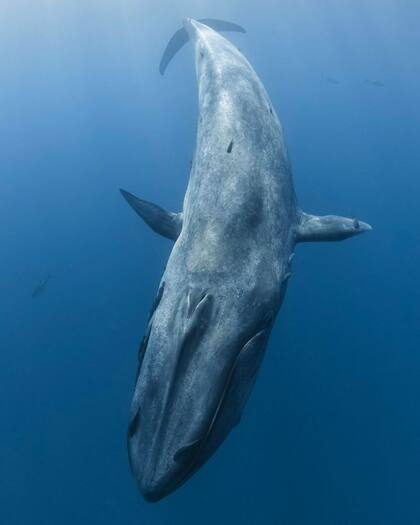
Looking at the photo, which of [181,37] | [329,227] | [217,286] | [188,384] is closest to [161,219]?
[329,227]

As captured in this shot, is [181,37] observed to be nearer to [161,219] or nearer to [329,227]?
[161,219]

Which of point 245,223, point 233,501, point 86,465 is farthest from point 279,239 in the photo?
point 86,465

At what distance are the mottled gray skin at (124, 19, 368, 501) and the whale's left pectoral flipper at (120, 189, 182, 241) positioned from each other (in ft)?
0.11

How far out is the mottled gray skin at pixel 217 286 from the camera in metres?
4.79

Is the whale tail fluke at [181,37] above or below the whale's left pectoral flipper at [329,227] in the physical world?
above

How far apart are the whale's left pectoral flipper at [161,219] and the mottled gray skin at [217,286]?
3cm

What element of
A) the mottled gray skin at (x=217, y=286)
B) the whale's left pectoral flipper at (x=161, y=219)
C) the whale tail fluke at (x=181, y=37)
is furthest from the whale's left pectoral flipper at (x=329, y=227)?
the whale tail fluke at (x=181, y=37)

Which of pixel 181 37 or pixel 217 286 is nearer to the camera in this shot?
pixel 217 286

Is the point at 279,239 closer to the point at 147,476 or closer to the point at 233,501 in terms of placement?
the point at 147,476

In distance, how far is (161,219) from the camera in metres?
8.55

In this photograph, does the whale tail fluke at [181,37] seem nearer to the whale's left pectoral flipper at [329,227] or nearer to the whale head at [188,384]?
the whale's left pectoral flipper at [329,227]

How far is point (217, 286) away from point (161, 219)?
3.14 metres

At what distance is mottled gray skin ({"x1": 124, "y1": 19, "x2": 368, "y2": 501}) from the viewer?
4.79 m

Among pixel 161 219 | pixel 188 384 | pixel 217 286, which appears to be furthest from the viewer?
pixel 161 219
